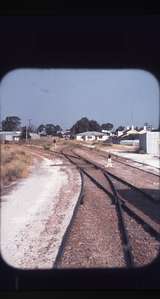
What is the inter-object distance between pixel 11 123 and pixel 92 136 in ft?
2.64

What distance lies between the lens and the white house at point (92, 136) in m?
2.86

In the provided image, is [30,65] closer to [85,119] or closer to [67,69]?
[67,69]

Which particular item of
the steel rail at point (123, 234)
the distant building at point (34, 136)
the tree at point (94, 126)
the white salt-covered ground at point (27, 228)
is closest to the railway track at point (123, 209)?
the steel rail at point (123, 234)

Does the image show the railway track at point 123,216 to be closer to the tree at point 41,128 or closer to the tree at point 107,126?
the tree at point 107,126

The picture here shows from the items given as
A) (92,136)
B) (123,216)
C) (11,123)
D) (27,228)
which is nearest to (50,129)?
(11,123)

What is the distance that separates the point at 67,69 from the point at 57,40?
0.15m

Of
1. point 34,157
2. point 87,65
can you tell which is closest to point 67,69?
point 87,65

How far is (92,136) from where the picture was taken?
9.80ft

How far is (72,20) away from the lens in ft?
7.17

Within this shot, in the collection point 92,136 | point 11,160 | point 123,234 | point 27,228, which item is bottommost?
point 123,234

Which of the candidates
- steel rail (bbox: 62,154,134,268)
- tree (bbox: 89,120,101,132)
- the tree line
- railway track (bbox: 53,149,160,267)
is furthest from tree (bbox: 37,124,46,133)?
railway track (bbox: 53,149,160,267)

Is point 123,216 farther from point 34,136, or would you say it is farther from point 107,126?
point 34,136

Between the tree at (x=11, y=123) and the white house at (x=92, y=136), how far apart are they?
22.6 inches

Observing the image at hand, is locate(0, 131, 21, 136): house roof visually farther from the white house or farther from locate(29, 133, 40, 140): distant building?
the white house
